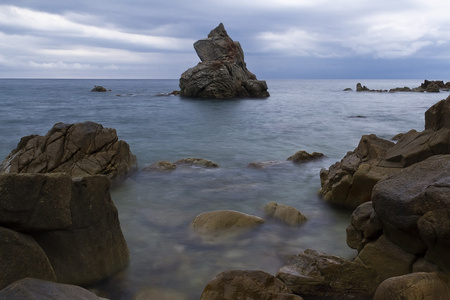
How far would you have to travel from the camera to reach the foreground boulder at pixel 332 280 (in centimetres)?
566

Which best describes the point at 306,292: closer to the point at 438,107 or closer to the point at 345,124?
the point at 438,107

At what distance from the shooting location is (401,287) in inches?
186

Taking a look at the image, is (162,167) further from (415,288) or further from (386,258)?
(415,288)

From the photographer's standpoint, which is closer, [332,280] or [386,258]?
[332,280]

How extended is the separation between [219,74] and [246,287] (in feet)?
168

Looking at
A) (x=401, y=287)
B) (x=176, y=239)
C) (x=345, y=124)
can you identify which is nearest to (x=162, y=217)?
(x=176, y=239)

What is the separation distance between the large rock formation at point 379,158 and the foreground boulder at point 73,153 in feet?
21.8

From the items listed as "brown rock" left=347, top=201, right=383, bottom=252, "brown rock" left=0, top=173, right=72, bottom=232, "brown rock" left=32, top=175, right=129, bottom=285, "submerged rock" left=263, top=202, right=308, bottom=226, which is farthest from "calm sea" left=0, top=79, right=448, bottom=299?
"brown rock" left=0, top=173, right=72, bottom=232

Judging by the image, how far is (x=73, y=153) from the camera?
40.7 ft

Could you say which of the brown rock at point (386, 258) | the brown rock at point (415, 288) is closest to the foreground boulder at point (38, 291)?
the brown rock at point (415, 288)

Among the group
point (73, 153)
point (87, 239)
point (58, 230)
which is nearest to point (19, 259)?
point (58, 230)

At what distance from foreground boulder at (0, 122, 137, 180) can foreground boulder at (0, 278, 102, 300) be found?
26.9 feet

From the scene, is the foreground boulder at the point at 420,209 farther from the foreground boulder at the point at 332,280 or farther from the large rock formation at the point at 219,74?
the large rock formation at the point at 219,74

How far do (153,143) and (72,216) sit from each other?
15.6 m
